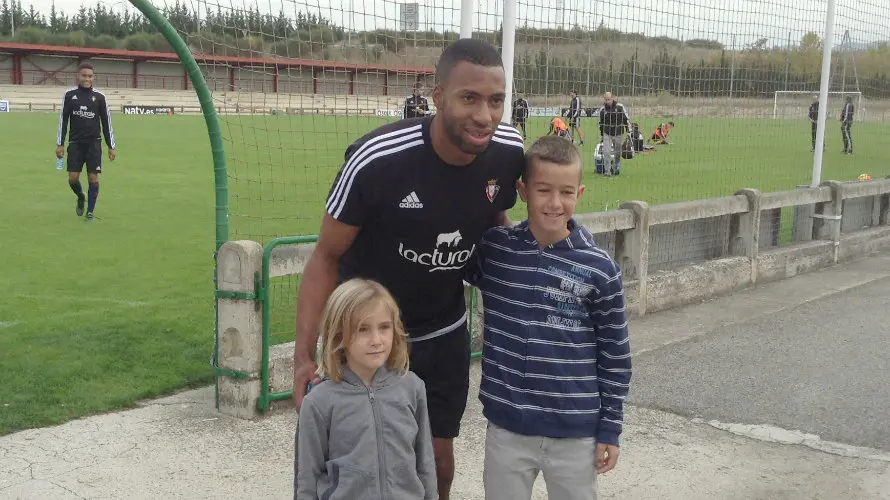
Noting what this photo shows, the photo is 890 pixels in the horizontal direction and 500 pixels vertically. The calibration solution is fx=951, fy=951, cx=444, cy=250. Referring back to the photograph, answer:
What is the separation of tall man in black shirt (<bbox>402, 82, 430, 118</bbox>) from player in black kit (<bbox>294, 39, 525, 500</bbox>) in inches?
97.2

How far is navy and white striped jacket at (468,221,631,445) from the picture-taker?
3082mm

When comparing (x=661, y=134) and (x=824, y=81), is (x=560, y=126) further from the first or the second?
(x=824, y=81)

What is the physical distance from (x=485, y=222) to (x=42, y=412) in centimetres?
318

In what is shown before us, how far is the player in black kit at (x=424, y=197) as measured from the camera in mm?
3055

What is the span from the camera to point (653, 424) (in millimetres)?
5562

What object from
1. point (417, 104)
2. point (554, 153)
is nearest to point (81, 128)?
point (417, 104)

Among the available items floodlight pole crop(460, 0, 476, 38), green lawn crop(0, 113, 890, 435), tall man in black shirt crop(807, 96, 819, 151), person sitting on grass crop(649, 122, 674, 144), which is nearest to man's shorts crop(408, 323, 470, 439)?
green lawn crop(0, 113, 890, 435)

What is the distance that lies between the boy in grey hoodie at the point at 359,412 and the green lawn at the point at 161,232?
289cm

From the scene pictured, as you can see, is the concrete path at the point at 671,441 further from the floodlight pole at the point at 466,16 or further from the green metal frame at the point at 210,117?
the floodlight pole at the point at 466,16

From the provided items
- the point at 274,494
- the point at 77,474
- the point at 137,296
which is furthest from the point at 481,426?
the point at 137,296

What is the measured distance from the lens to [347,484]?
9.18ft

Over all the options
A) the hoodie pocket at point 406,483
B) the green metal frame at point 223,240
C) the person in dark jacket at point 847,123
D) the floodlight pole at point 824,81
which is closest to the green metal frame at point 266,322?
the green metal frame at point 223,240

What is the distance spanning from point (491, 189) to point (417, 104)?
8.72 ft

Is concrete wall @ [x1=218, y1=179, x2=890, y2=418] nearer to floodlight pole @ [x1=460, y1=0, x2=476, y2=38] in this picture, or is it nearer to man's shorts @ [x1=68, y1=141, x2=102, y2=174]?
floodlight pole @ [x1=460, y1=0, x2=476, y2=38]
